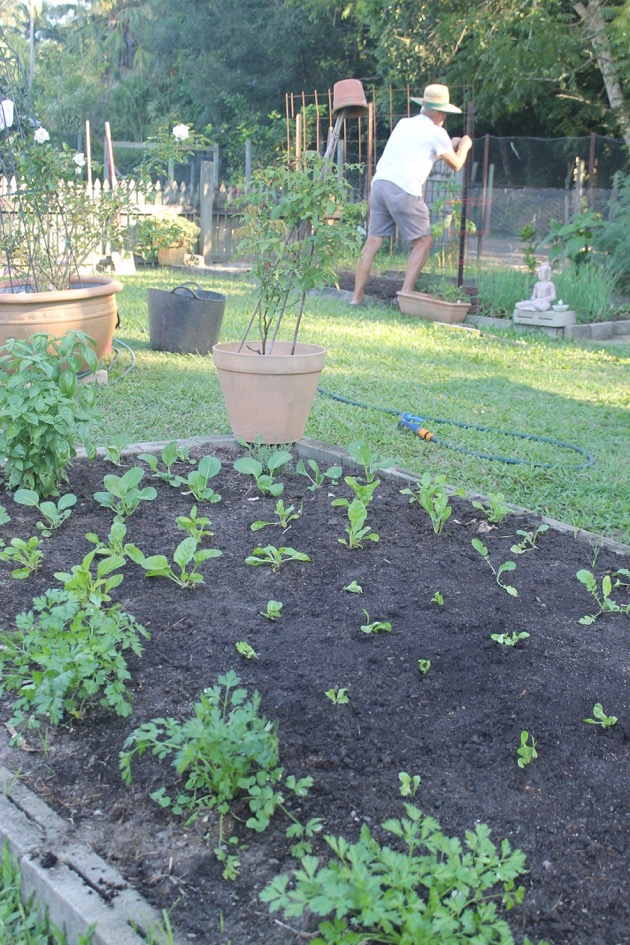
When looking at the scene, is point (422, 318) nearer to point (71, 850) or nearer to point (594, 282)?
point (594, 282)

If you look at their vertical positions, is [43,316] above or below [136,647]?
above

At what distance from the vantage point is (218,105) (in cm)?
2492

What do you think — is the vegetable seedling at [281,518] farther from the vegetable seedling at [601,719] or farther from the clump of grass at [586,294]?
the clump of grass at [586,294]

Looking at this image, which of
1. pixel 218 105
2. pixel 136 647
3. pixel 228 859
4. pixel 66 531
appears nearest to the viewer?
pixel 228 859

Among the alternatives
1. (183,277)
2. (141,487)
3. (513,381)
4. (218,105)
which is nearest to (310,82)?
(218,105)

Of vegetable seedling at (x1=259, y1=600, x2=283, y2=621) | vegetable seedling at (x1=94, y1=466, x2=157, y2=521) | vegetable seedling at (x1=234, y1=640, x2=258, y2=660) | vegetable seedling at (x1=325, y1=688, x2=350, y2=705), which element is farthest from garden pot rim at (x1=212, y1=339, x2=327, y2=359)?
vegetable seedling at (x1=325, y1=688, x2=350, y2=705)

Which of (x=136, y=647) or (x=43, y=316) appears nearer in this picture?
(x=136, y=647)

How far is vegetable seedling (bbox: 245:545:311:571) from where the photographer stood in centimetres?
278

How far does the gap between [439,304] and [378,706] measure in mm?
6606

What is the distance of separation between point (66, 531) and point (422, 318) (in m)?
5.97

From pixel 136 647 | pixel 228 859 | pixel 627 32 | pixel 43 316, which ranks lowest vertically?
pixel 228 859

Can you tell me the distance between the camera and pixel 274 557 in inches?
109

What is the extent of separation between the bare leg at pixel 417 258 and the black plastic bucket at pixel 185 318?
8.93 ft

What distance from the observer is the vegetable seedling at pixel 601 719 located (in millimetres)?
2027
